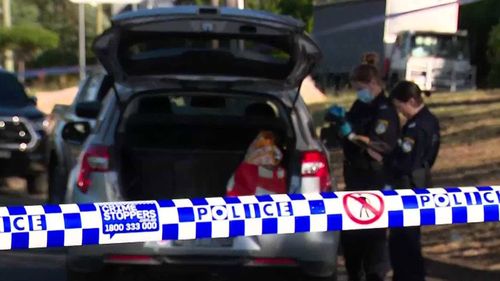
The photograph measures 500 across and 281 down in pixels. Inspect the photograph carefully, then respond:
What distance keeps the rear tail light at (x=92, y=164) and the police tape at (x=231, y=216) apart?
7.70 ft

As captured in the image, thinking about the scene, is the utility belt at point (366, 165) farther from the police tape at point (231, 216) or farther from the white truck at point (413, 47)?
the white truck at point (413, 47)

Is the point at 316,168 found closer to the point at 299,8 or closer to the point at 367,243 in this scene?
the point at 367,243

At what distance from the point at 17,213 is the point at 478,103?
1825 cm

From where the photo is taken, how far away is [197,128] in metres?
9.30

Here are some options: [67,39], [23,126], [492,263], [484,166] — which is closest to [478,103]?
[484,166]

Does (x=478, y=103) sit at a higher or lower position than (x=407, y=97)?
lower

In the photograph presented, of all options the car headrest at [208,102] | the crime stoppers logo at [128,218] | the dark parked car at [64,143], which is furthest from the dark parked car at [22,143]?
the crime stoppers logo at [128,218]

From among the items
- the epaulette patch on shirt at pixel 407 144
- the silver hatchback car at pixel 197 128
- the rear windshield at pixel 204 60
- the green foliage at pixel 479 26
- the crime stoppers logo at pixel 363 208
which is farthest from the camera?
the green foliage at pixel 479 26

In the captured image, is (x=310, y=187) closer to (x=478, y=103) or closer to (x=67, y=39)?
(x=478, y=103)

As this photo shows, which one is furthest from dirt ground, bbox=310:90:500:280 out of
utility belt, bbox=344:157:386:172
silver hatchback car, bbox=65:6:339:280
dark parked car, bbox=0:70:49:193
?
dark parked car, bbox=0:70:49:193

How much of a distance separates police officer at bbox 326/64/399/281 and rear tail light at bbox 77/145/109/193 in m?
1.65

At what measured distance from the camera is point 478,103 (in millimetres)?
22844

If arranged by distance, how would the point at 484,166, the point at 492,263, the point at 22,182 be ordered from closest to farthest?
the point at 492,263 → the point at 484,166 → the point at 22,182

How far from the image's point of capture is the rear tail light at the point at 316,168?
8297 mm
